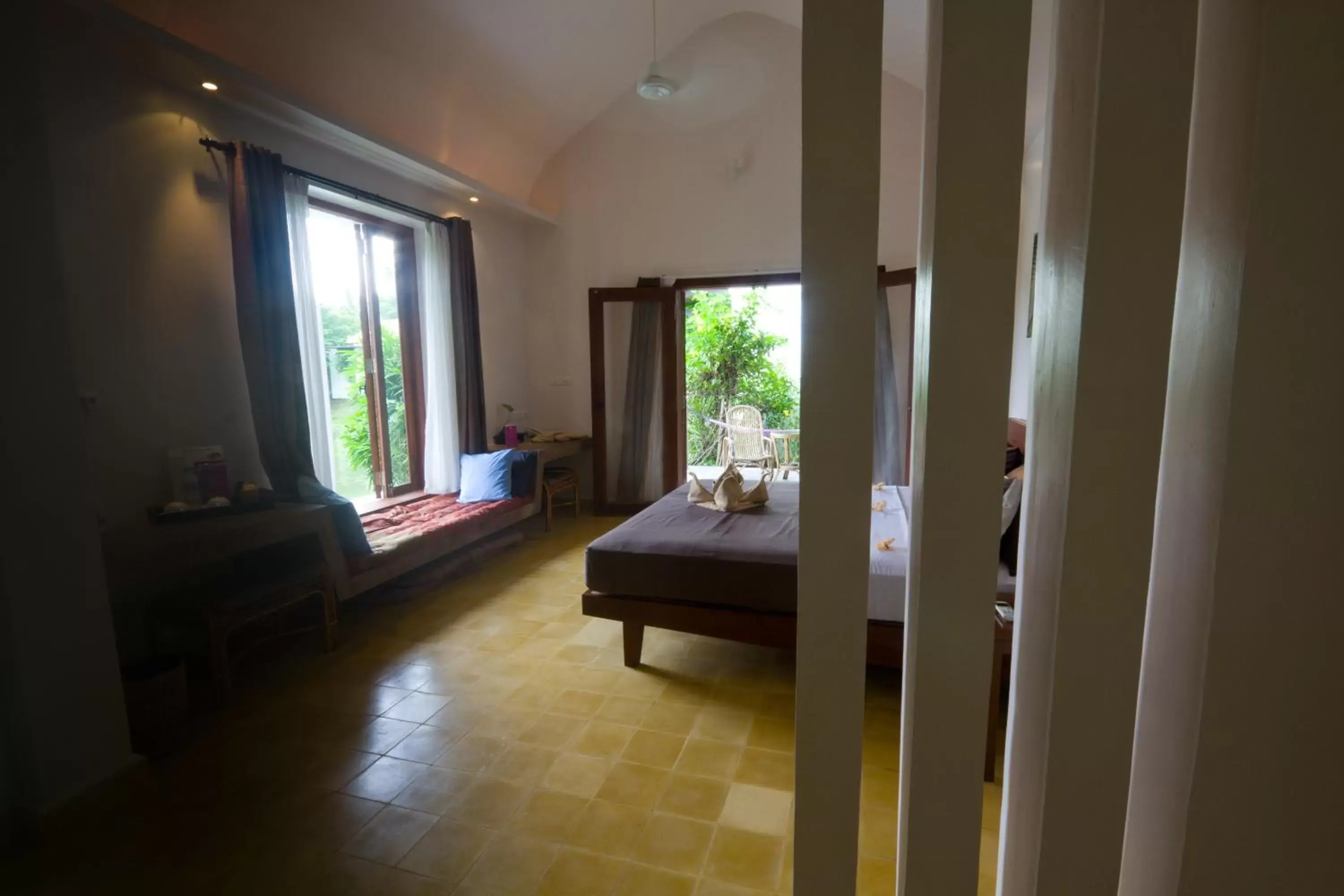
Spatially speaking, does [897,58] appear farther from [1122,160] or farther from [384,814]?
[384,814]

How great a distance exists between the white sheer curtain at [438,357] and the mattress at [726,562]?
2.28 m

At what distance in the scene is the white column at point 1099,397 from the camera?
1.85 feet

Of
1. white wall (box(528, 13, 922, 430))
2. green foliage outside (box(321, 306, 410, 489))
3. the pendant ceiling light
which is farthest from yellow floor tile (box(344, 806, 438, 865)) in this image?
the pendant ceiling light

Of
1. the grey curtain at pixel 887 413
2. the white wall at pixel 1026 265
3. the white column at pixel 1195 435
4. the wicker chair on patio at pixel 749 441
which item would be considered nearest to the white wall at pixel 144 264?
the white column at pixel 1195 435

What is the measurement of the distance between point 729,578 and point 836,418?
1679 mm

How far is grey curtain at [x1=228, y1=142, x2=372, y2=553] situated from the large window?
377 millimetres

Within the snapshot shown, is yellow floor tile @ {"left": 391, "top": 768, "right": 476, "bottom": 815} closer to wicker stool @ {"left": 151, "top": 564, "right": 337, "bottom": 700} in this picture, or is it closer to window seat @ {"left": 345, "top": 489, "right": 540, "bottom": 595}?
wicker stool @ {"left": 151, "top": 564, "right": 337, "bottom": 700}

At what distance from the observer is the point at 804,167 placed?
67 centimetres

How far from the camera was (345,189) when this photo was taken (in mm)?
3520

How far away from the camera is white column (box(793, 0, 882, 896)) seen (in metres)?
0.66

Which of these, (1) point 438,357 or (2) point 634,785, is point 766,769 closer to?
(2) point 634,785

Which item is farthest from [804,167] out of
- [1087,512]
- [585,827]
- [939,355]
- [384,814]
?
[384,814]

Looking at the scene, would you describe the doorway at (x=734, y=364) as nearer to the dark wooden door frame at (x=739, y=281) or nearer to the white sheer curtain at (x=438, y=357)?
the dark wooden door frame at (x=739, y=281)

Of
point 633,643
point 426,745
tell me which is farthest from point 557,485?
point 426,745
